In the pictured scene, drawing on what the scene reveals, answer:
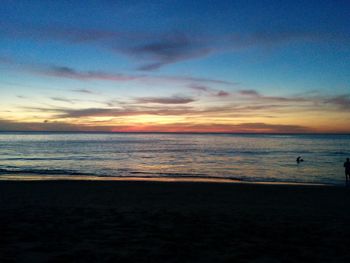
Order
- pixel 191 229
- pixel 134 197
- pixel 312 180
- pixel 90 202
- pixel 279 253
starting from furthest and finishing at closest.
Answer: pixel 312 180, pixel 134 197, pixel 90 202, pixel 191 229, pixel 279 253

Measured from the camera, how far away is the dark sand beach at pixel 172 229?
6469 millimetres

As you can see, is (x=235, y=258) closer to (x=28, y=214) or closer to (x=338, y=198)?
(x=28, y=214)

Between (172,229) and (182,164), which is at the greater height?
(172,229)

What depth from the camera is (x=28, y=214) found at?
10.4 m

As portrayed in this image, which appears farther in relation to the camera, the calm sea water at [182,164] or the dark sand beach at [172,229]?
the calm sea water at [182,164]

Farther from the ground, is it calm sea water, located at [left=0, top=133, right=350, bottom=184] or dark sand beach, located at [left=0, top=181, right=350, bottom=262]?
dark sand beach, located at [left=0, top=181, right=350, bottom=262]

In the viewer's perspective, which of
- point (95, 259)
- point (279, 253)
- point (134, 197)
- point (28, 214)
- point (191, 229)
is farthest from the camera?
point (134, 197)

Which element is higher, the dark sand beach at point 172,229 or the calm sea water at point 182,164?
the dark sand beach at point 172,229

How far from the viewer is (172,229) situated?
856cm

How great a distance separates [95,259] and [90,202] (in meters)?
7.61

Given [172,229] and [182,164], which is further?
[182,164]

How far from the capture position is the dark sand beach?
6469 millimetres

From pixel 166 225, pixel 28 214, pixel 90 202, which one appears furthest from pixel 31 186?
pixel 166 225

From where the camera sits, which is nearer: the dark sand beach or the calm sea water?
the dark sand beach
